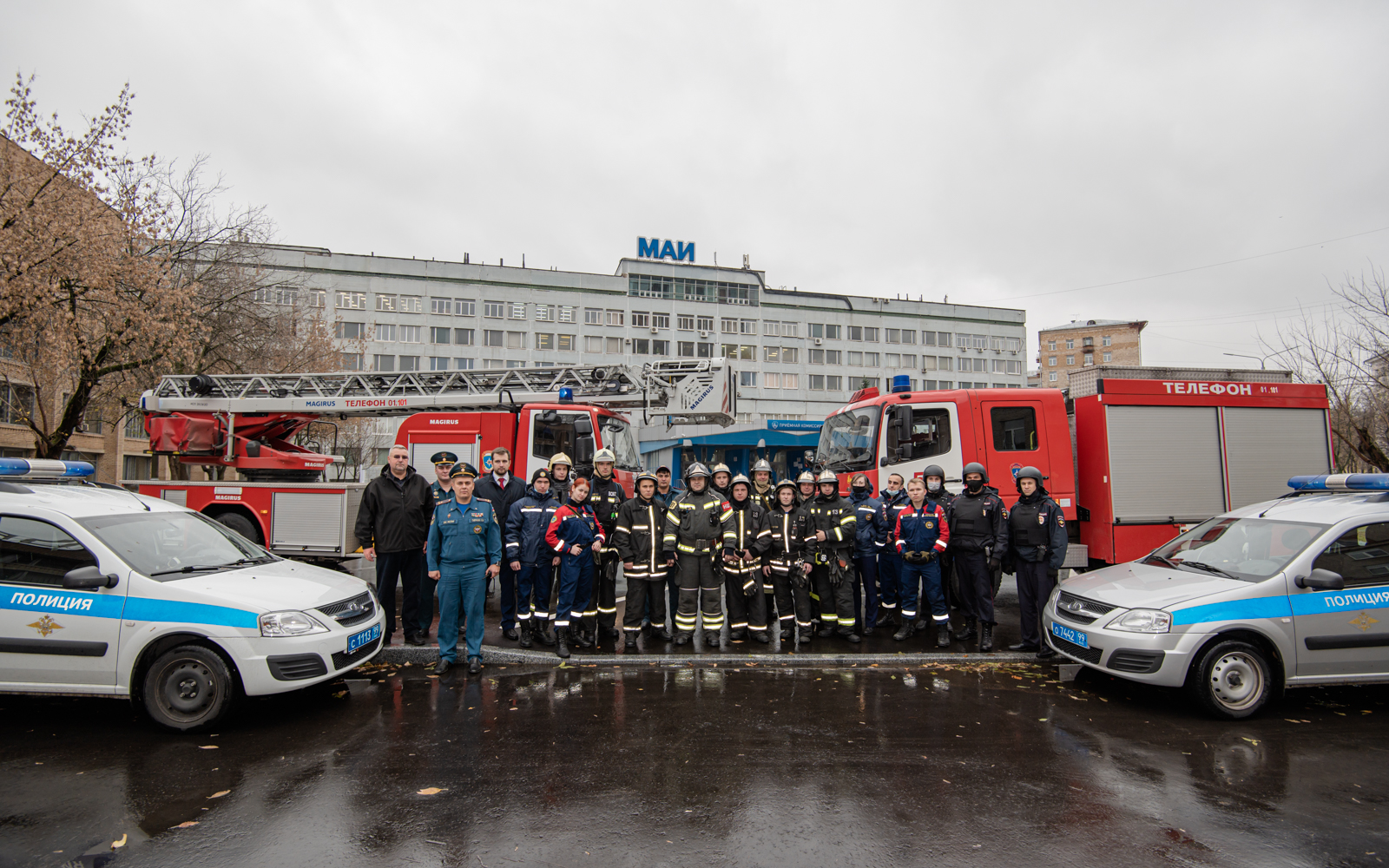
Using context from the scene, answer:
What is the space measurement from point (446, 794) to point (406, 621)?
3.56m

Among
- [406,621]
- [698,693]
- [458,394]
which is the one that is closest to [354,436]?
[458,394]

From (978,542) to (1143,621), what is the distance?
205 centimetres

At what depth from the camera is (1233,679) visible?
5.00 meters

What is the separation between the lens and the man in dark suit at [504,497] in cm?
754

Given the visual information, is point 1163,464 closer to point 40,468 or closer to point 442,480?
point 442,480

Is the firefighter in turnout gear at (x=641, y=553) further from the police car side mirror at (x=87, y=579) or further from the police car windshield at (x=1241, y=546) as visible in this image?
the police car windshield at (x=1241, y=546)

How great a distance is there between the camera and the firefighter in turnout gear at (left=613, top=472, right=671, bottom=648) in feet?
23.2

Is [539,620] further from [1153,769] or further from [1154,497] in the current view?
[1154,497]

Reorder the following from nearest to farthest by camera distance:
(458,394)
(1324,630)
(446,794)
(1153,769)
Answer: (446,794), (1153,769), (1324,630), (458,394)

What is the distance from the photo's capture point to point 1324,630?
498 cm

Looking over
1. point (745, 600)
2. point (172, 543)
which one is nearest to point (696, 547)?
point (745, 600)

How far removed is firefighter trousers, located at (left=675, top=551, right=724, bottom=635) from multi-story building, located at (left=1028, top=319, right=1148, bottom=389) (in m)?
94.7

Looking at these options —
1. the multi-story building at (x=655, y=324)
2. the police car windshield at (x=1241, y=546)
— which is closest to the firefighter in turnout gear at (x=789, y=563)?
the police car windshield at (x=1241, y=546)

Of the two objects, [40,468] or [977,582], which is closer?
[40,468]
